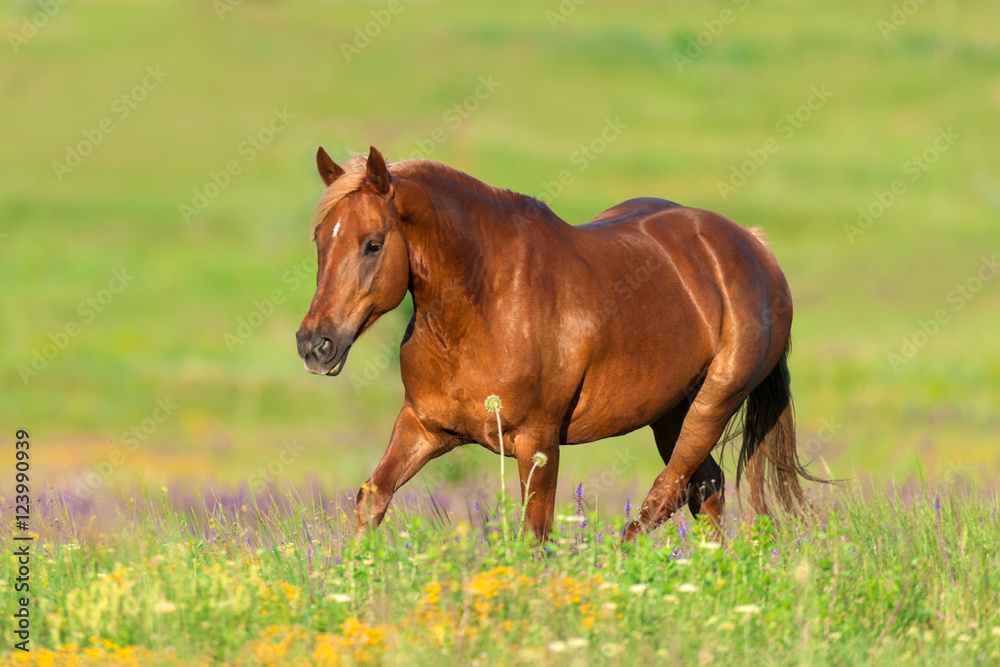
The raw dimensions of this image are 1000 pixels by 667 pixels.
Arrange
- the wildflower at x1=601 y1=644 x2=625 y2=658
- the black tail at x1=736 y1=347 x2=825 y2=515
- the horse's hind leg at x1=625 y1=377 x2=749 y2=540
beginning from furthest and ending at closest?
the black tail at x1=736 y1=347 x2=825 y2=515 → the horse's hind leg at x1=625 y1=377 x2=749 y2=540 → the wildflower at x1=601 y1=644 x2=625 y2=658

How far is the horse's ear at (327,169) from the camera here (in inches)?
203

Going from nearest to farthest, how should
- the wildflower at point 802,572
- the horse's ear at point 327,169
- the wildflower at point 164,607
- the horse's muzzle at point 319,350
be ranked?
the wildflower at point 164,607
the wildflower at point 802,572
the horse's muzzle at point 319,350
the horse's ear at point 327,169

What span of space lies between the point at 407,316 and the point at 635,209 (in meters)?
5.26

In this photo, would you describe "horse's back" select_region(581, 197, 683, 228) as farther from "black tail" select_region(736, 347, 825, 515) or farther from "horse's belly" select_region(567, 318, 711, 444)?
→ "black tail" select_region(736, 347, 825, 515)

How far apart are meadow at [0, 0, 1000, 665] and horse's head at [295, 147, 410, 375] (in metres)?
0.85

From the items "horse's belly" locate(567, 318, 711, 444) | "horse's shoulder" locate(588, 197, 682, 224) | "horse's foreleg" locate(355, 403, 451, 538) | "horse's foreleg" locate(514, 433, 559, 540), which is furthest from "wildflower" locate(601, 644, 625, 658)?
"horse's shoulder" locate(588, 197, 682, 224)

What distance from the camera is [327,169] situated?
17.0 feet

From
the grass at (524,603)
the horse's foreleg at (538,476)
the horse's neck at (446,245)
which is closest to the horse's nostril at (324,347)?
the horse's neck at (446,245)

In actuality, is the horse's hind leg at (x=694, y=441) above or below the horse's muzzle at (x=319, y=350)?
below

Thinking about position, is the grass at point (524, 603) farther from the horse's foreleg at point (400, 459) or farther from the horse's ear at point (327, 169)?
the horse's ear at point (327, 169)

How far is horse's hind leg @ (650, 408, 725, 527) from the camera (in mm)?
6664

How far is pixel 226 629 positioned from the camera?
4.27 metres

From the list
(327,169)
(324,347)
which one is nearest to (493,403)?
(324,347)

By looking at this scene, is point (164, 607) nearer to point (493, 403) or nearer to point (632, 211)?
point (493, 403)
